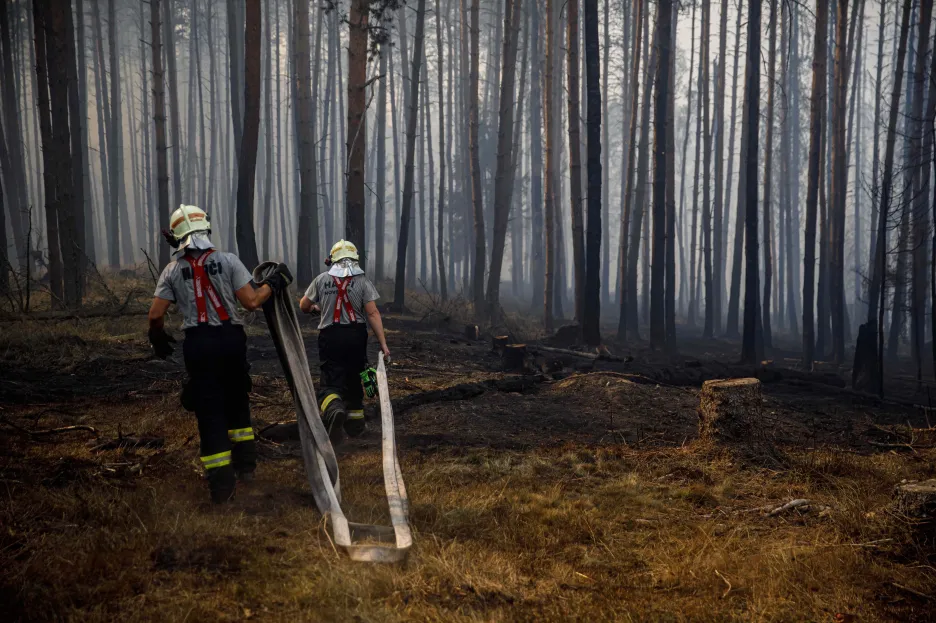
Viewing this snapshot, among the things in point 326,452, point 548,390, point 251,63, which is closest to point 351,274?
point 326,452

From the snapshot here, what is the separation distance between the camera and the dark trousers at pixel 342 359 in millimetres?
6488

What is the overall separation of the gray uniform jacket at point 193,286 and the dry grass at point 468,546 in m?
1.27

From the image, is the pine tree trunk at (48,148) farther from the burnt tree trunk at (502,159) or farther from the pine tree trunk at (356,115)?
the burnt tree trunk at (502,159)

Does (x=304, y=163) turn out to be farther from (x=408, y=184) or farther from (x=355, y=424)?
(x=355, y=424)

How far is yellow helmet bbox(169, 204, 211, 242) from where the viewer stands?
4.75m

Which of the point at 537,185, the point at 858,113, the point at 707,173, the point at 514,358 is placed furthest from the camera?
the point at 858,113

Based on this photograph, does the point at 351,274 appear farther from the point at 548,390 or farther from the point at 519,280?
the point at 519,280

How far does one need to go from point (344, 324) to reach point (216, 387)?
1897mm

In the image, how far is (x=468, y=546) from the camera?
418cm

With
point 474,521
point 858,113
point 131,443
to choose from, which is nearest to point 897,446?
point 474,521

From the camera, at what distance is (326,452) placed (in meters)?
4.86

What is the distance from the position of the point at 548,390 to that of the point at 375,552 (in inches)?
253

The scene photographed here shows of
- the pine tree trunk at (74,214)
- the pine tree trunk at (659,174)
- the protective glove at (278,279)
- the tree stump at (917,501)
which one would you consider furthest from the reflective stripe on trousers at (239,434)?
the pine tree trunk at (659,174)

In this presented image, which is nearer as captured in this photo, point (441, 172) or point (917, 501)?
point (917, 501)
